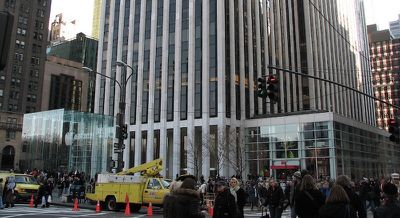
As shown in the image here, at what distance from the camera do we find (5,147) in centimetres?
10156

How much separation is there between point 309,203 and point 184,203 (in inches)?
109

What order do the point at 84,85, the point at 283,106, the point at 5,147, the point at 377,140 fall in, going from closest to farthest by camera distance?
1. the point at 377,140
2. the point at 283,106
3. the point at 5,147
4. the point at 84,85

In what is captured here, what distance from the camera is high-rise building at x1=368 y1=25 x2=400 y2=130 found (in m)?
131

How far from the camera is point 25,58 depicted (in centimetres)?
10594

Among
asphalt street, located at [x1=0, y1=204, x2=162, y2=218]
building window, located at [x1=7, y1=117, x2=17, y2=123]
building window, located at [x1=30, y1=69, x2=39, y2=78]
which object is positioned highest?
building window, located at [x1=30, y1=69, x2=39, y2=78]

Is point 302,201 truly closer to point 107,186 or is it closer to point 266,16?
point 107,186

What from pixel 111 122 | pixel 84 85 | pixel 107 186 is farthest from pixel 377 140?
pixel 84 85

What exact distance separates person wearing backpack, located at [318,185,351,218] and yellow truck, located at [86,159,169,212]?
15448 mm

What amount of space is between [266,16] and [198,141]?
24080 millimetres

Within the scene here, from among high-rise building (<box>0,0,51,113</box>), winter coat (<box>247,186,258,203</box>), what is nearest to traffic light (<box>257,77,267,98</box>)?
winter coat (<box>247,186,258,203</box>)

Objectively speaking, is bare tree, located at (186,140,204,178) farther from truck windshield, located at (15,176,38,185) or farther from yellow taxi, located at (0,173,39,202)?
yellow taxi, located at (0,173,39,202)

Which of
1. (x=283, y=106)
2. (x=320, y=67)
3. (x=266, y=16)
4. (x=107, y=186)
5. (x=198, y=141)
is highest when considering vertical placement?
(x=266, y=16)

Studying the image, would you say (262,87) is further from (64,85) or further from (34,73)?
(64,85)

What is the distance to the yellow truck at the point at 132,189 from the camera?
21734 millimetres
